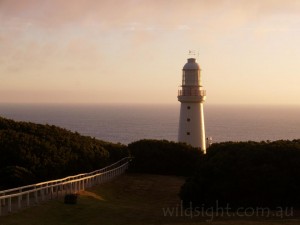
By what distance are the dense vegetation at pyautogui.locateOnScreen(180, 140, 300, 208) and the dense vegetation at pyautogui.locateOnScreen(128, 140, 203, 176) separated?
11.9 metres

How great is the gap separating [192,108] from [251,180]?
72.2 ft

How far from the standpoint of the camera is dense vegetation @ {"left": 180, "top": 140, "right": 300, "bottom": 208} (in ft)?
65.3

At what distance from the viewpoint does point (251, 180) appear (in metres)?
20.5

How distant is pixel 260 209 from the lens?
1923cm

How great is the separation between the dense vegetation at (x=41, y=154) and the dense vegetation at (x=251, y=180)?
26.3 ft

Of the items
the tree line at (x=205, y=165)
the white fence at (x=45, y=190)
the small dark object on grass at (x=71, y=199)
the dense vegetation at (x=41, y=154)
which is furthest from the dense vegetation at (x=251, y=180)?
the dense vegetation at (x=41, y=154)

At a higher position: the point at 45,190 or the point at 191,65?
the point at 191,65

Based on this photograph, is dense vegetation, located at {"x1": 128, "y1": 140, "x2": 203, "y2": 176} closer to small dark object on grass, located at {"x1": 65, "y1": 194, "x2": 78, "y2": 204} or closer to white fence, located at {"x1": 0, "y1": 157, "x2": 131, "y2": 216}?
white fence, located at {"x1": 0, "y1": 157, "x2": 131, "y2": 216}

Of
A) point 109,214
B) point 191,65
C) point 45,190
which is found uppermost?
point 191,65

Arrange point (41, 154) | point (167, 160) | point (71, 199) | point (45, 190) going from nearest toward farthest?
1. point (71, 199)
2. point (45, 190)
3. point (41, 154)
4. point (167, 160)

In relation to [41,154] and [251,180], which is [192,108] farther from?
[251,180]

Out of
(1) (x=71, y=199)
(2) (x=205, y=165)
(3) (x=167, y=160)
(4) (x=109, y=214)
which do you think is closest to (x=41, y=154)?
(1) (x=71, y=199)

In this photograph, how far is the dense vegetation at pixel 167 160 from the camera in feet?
112

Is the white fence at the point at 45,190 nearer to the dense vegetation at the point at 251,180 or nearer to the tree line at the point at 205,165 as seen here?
the tree line at the point at 205,165
